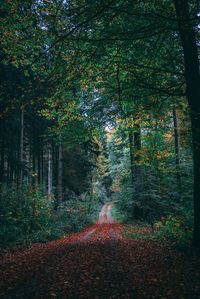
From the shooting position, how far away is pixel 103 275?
7102mm

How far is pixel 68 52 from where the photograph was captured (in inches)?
351

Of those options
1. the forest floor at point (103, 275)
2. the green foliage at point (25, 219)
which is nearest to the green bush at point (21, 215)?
the green foliage at point (25, 219)

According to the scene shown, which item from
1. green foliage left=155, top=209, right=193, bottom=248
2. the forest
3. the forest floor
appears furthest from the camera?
green foliage left=155, top=209, right=193, bottom=248

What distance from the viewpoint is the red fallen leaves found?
228 inches

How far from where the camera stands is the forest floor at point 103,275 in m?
5.79

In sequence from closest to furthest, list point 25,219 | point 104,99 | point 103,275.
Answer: point 103,275 < point 104,99 < point 25,219

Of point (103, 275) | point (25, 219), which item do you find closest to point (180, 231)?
point (103, 275)

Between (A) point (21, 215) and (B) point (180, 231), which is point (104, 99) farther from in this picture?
(A) point (21, 215)

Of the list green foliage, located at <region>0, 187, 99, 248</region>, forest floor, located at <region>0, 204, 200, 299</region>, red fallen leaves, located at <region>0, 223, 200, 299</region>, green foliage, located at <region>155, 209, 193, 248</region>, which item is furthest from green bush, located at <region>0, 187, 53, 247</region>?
green foliage, located at <region>155, 209, 193, 248</region>

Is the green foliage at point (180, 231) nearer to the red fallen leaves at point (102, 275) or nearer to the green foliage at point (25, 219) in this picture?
the red fallen leaves at point (102, 275)

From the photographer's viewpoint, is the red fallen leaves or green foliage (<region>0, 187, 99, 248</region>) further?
green foliage (<region>0, 187, 99, 248</region>)

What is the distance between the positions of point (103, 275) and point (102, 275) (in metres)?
0.03

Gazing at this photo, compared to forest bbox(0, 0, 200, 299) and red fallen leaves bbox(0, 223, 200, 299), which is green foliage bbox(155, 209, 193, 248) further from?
red fallen leaves bbox(0, 223, 200, 299)

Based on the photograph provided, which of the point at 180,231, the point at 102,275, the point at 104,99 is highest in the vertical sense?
the point at 104,99
